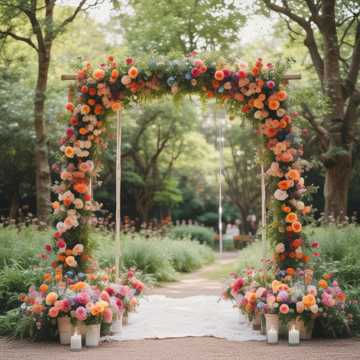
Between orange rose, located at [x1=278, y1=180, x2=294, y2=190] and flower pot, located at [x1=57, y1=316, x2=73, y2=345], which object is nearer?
flower pot, located at [x1=57, y1=316, x2=73, y2=345]

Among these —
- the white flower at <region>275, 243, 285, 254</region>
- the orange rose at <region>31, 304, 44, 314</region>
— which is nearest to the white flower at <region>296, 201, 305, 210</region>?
the white flower at <region>275, 243, 285, 254</region>

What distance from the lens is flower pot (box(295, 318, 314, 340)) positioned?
6.01 metres

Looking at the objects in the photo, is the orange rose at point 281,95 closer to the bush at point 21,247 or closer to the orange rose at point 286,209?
the orange rose at point 286,209

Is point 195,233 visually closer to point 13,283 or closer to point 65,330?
point 13,283

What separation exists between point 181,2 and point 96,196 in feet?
38.9

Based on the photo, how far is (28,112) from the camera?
1648cm

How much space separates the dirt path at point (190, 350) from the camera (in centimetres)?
516

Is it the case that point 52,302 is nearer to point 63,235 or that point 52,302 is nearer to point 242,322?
point 63,235

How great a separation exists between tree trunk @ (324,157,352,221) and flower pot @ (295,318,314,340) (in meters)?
7.49

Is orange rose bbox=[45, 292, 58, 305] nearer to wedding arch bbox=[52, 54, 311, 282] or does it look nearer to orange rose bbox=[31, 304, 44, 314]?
orange rose bbox=[31, 304, 44, 314]

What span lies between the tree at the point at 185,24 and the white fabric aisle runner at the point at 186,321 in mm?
7773

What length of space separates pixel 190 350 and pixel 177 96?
3279 mm

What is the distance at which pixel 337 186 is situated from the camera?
521 inches

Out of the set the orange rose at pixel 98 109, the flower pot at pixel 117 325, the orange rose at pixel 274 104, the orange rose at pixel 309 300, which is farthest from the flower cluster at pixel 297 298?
the orange rose at pixel 98 109
